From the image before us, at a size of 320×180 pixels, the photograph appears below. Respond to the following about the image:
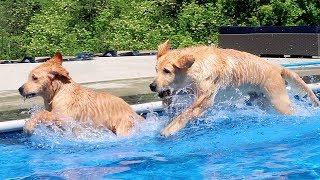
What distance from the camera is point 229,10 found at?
3086 cm

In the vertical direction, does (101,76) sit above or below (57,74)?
below

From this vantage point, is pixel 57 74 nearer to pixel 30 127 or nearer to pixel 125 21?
pixel 30 127

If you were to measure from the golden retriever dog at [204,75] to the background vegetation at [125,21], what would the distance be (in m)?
20.2

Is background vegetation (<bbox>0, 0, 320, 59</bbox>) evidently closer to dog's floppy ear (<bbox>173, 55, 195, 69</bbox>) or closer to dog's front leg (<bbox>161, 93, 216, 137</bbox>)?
dog's front leg (<bbox>161, 93, 216, 137</bbox>)

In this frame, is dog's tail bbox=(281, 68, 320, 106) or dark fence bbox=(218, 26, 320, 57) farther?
dark fence bbox=(218, 26, 320, 57)

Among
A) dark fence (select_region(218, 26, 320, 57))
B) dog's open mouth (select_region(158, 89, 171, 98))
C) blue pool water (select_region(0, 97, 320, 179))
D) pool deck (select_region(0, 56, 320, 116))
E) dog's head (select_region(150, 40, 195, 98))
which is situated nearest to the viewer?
blue pool water (select_region(0, 97, 320, 179))

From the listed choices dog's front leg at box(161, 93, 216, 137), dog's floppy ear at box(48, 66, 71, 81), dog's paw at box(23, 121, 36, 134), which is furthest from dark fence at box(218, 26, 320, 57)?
dog's paw at box(23, 121, 36, 134)

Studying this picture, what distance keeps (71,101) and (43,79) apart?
1.23 ft

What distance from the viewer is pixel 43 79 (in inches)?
272

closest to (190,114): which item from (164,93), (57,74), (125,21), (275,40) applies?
(164,93)

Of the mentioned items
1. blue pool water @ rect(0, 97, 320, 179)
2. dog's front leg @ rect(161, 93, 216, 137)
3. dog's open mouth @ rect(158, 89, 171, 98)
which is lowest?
blue pool water @ rect(0, 97, 320, 179)

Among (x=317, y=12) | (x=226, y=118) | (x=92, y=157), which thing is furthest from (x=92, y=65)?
(x=317, y=12)

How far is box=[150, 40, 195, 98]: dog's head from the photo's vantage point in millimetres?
6867

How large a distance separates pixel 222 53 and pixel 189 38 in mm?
21317
